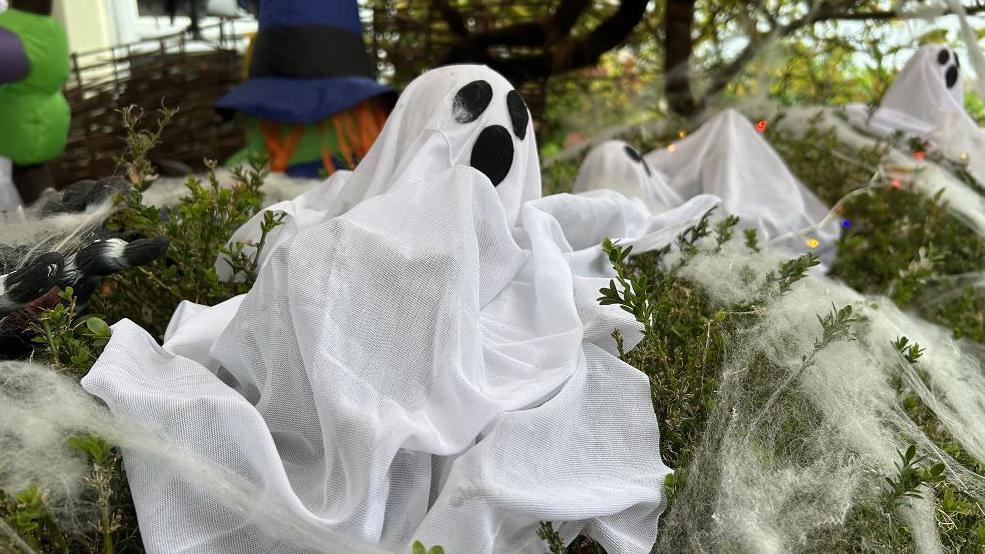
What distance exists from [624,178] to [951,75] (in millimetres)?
1721

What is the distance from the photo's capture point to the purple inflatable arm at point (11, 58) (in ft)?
8.21

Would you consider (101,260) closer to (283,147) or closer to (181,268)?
(181,268)

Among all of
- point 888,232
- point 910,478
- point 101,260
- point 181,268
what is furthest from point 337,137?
point 910,478

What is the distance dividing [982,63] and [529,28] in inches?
81.4

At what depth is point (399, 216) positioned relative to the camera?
1564 millimetres

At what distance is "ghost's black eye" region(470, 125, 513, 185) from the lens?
A: 202 centimetres

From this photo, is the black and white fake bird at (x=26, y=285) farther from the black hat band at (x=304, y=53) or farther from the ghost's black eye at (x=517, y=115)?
the black hat band at (x=304, y=53)

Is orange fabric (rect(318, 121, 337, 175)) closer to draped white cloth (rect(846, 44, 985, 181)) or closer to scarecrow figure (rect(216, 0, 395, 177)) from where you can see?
scarecrow figure (rect(216, 0, 395, 177))

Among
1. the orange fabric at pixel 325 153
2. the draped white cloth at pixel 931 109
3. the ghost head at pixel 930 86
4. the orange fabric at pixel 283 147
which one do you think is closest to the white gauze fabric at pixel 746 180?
the draped white cloth at pixel 931 109

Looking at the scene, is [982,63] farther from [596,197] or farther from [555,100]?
[555,100]

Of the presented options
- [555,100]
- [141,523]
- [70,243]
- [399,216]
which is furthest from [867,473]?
[555,100]

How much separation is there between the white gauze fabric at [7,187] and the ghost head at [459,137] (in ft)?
4.13

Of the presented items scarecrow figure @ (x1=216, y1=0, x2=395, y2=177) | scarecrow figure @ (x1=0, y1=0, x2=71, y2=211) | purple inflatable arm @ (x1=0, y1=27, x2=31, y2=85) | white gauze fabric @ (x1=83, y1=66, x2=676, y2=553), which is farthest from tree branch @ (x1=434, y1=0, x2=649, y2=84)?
white gauze fabric @ (x1=83, y1=66, x2=676, y2=553)

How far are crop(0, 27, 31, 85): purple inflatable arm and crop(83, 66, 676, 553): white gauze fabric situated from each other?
4.48 feet
